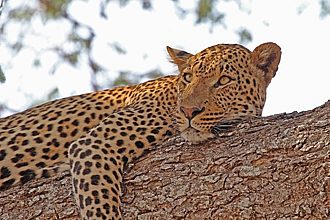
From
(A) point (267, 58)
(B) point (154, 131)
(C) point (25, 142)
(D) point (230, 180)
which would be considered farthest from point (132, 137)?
(A) point (267, 58)

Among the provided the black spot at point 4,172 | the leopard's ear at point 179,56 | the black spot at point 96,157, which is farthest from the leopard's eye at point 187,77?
the black spot at point 4,172

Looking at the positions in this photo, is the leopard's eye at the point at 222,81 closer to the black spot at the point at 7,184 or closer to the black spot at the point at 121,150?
the black spot at the point at 121,150

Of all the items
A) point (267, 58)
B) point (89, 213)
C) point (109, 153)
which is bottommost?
point (89, 213)

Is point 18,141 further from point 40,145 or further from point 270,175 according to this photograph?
point 270,175

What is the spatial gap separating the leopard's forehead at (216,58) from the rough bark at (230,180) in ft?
2.45

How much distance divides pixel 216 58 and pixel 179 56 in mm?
399

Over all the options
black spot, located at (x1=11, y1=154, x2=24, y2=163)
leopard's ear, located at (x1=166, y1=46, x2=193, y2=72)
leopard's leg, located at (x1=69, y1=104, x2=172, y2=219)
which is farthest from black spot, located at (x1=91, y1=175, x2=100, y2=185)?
leopard's ear, located at (x1=166, y1=46, x2=193, y2=72)

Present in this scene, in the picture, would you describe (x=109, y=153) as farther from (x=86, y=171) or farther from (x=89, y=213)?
(x=89, y=213)

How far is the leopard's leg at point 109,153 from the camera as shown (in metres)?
4.43

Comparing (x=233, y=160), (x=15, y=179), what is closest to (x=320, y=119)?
(x=233, y=160)

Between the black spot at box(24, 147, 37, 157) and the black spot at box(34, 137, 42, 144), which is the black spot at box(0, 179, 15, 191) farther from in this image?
the black spot at box(34, 137, 42, 144)

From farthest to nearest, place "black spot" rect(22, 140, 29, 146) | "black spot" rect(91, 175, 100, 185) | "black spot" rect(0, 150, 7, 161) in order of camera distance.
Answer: "black spot" rect(22, 140, 29, 146) → "black spot" rect(0, 150, 7, 161) → "black spot" rect(91, 175, 100, 185)

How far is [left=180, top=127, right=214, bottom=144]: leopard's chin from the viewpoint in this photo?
15.2 ft

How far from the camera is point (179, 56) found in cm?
571
